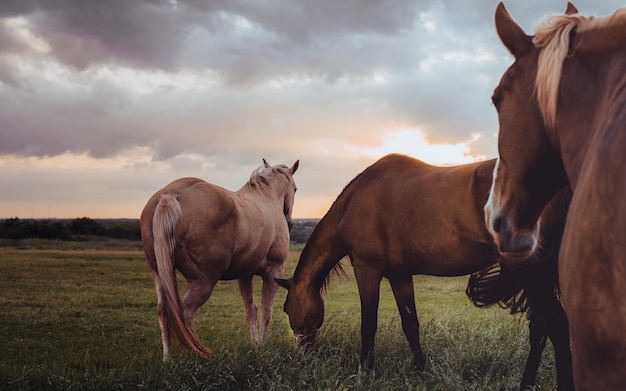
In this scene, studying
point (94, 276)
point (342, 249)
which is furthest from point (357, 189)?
point (94, 276)

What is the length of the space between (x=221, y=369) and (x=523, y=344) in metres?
3.41

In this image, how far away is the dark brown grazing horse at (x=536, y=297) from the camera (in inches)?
169

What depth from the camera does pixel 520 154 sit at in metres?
1.95

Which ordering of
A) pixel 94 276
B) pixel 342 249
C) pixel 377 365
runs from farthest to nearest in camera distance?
pixel 94 276, pixel 342 249, pixel 377 365

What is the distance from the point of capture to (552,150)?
6.29 feet

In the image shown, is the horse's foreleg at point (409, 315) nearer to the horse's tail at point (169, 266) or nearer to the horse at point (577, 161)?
the horse's tail at point (169, 266)

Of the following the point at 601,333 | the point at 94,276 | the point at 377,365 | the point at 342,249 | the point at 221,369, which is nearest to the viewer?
the point at 601,333

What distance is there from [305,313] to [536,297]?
2.35 meters

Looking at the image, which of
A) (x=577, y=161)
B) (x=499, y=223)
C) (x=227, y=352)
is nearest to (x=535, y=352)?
(x=227, y=352)

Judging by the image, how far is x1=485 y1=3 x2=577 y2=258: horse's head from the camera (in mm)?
1931

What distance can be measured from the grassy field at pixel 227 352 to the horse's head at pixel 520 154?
2664 millimetres

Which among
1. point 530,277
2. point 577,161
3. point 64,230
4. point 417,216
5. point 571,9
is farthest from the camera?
point 64,230

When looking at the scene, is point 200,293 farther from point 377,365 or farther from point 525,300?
point 525,300

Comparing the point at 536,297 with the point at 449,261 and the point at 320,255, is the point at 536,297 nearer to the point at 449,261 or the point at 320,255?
the point at 449,261
